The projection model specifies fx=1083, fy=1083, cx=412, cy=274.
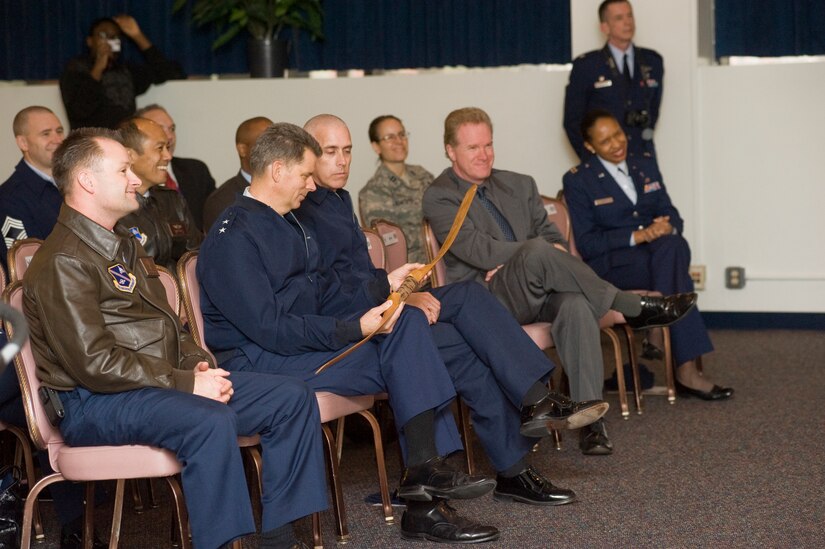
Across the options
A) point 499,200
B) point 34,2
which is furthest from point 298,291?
point 34,2

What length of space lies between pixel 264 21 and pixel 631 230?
291 cm

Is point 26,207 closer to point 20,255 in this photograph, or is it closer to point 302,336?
point 20,255

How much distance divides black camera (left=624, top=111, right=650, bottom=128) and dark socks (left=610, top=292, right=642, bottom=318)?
196 cm

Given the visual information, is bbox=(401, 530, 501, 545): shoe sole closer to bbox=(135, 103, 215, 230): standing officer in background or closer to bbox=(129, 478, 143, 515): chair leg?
bbox=(129, 478, 143, 515): chair leg

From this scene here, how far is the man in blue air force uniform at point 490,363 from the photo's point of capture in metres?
3.31

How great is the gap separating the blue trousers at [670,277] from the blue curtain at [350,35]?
209 centimetres

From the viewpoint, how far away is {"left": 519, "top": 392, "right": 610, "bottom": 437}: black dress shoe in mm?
3248

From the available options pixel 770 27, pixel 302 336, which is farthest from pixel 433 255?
pixel 770 27

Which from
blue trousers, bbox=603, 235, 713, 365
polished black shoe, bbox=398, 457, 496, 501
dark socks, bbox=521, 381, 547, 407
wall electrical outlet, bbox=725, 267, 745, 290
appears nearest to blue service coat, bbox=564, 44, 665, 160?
wall electrical outlet, bbox=725, 267, 745, 290

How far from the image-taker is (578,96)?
6035mm

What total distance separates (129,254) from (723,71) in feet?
14.5

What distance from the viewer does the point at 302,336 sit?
120 inches

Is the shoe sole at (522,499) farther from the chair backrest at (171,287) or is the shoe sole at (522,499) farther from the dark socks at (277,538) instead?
the chair backrest at (171,287)

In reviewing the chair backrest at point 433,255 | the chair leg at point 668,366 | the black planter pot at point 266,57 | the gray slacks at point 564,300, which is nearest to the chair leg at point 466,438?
the gray slacks at point 564,300
